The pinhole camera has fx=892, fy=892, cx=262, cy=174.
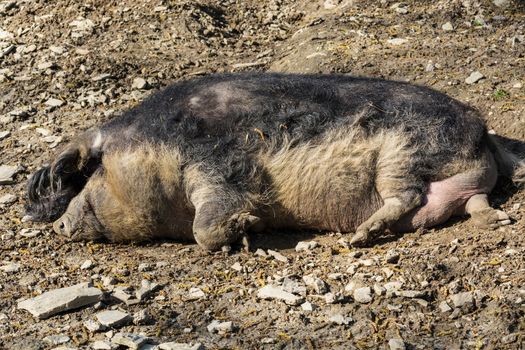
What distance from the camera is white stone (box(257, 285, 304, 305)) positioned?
4.60m

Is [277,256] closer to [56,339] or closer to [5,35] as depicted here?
[56,339]

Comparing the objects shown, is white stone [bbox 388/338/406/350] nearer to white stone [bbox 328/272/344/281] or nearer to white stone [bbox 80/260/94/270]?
white stone [bbox 328/272/344/281]

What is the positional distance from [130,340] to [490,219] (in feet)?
7.72

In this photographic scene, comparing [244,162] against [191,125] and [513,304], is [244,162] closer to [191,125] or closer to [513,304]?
[191,125]

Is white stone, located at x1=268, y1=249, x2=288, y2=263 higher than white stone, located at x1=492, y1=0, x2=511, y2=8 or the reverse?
the reverse

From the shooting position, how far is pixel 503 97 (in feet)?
21.8

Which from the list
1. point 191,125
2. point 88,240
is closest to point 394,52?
point 191,125

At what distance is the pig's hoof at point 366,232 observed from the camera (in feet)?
17.5

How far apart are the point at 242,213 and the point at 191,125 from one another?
0.65 meters

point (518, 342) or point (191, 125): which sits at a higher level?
point (191, 125)

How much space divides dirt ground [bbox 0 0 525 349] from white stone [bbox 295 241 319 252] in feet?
0.14

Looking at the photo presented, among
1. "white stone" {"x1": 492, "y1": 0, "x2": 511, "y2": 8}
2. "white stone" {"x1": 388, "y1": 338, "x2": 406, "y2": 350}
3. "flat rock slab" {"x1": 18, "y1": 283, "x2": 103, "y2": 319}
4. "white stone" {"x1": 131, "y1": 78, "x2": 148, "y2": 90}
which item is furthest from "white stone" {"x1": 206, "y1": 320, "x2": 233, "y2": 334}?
"white stone" {"x1": 492, "y1": 0, "x2": 511, "y2": 8}

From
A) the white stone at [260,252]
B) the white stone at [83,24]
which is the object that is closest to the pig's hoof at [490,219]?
the white stone at [260,252]

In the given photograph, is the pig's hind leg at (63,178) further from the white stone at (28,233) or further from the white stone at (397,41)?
the white stone at (397,41)
